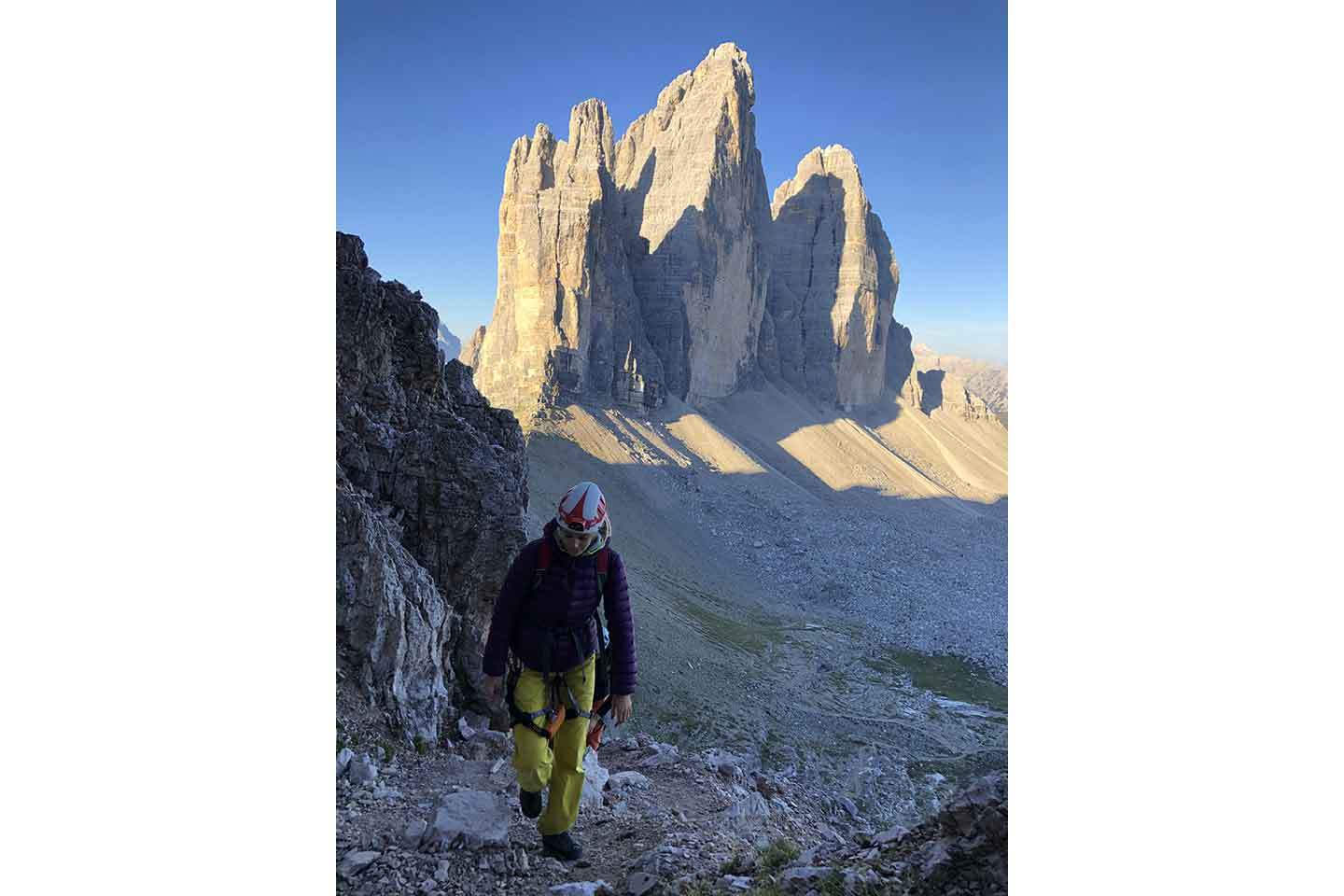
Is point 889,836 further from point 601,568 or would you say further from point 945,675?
point 945,675

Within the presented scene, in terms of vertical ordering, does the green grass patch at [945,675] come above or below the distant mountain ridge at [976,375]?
below

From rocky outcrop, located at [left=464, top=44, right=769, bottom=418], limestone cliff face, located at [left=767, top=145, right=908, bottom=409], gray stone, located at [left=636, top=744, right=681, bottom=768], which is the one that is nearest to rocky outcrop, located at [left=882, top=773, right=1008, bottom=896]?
gray stone, located at [left=636, top=744, right=681, bottom=768]

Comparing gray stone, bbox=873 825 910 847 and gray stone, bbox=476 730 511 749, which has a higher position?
gray stone, bbox=873 825 910 847

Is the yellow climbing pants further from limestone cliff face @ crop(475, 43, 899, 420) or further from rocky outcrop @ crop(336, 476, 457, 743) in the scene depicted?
limestone cliff face @ crop(475, 43, 899, 420)

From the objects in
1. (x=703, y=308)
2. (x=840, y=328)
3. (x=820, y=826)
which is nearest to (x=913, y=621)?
(x=820, y=826)

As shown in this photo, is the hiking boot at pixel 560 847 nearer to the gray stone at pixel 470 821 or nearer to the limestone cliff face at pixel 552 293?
the gray stone at pixel 470 821

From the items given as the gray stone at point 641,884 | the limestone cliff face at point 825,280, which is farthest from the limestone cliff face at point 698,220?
the gray stone at point 641,884

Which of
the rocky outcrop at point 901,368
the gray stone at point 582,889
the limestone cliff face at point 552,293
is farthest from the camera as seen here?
the rocky outcrop at point 901,368

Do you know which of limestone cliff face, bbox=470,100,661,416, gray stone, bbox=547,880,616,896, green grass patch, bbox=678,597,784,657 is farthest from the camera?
A: limestone cliff face, bbox=470,100,661,416

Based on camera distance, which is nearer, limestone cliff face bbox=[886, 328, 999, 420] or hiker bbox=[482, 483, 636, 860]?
hiker bbox=[482, 483, 636, 860]
